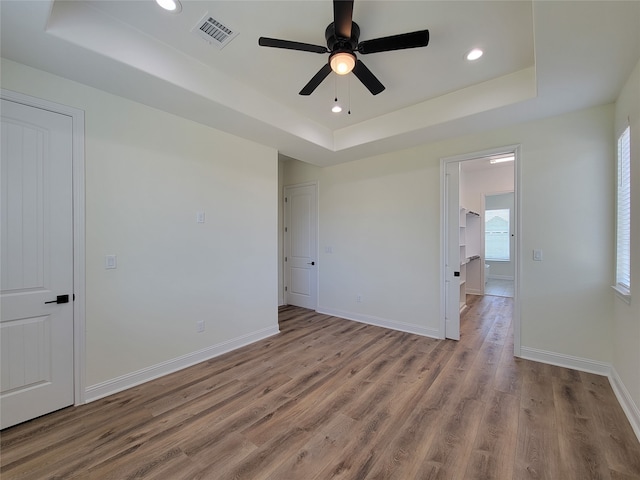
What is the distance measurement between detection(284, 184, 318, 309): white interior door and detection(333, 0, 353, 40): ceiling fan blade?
3359 millimetres

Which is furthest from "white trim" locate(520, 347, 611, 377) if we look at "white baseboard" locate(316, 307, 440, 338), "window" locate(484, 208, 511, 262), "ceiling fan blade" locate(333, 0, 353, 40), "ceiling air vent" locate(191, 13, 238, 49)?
"window" locate(484, 208, 511, 262)

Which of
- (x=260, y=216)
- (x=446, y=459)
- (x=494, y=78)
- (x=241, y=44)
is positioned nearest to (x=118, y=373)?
(x=260, y=216)

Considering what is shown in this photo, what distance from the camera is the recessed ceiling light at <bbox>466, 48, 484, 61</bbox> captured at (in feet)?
7.44

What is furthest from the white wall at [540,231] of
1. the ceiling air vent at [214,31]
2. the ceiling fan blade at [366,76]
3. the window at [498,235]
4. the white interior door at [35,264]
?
the window at [498,235]

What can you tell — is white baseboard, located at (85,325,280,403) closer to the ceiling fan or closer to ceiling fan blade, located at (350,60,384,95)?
the ceiling fan

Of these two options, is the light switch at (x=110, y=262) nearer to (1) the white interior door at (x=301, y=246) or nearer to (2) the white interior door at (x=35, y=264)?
(2) the white interior door at (x=35, y=264)

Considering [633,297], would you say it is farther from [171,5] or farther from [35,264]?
[35,264]

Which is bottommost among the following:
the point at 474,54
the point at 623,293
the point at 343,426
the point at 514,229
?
the point at 343,426

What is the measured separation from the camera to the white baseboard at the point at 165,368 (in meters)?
2.36

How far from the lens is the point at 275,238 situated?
12.9ft

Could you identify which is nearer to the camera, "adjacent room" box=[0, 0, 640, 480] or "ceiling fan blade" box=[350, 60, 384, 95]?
"adjacent room" box=[0, 0, 640, 480]

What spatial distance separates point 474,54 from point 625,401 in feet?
10.2

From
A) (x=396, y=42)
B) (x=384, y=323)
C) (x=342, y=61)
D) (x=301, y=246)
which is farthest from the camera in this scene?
(x=301, y=246)

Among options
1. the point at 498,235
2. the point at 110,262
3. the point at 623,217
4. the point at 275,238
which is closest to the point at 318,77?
the point at 275,238
